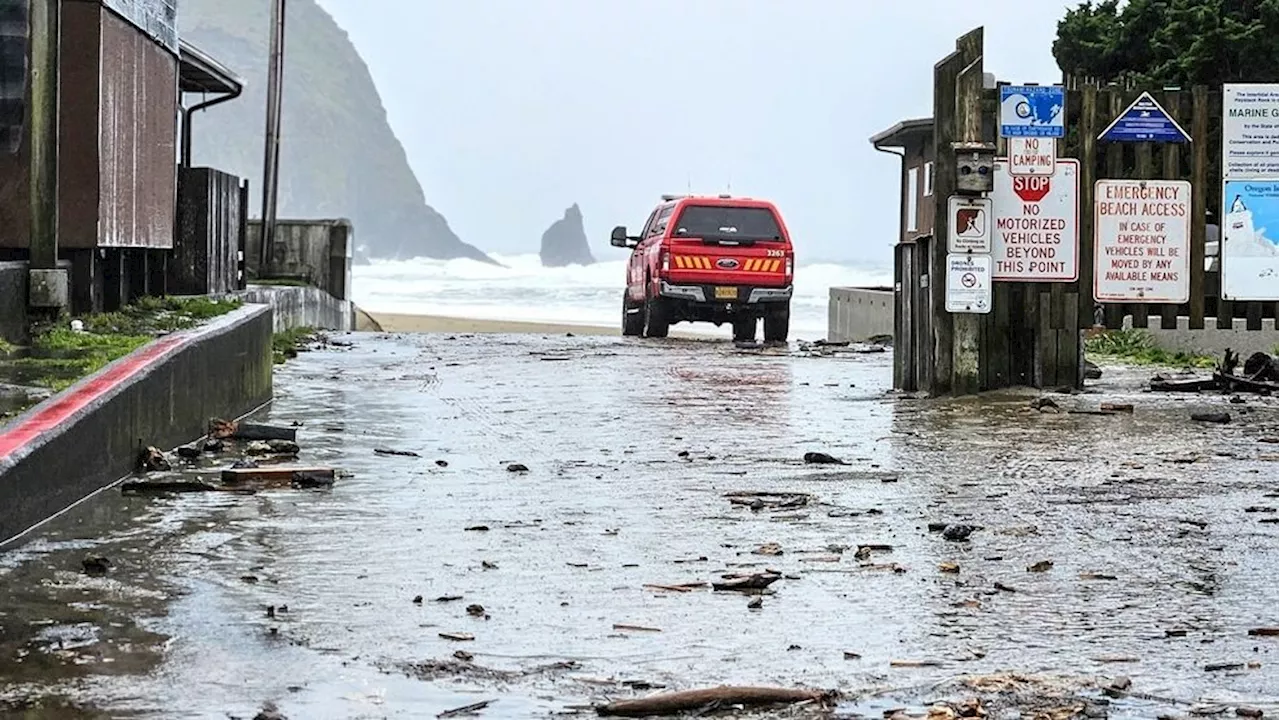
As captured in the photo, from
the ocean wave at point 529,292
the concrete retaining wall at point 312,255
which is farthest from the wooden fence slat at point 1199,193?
the ocean wave at point 529,292

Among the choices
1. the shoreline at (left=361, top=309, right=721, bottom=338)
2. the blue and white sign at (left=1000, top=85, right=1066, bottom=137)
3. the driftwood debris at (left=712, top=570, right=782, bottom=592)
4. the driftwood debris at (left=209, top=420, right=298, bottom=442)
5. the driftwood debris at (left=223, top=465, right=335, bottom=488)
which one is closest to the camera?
the driftwood debris at (left=712, top=570, right=782, bottom=592)

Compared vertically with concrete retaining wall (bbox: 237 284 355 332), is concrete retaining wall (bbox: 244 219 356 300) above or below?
above

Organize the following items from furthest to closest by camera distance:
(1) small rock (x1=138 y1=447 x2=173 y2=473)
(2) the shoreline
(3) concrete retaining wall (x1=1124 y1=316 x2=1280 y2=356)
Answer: (2) the shoreline → (3) concrete retaining wall (x1=1124 y1=316 x2=1280 y2=356) → (1) small rock (x1=138 y1=447 x2=173 y2=473)

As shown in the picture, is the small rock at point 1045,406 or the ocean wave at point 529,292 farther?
the ocean wave at point 529,292

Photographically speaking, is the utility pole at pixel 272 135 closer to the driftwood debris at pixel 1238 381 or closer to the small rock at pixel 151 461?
the driftwood debris at pixel 1238 381

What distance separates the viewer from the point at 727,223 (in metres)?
26.1

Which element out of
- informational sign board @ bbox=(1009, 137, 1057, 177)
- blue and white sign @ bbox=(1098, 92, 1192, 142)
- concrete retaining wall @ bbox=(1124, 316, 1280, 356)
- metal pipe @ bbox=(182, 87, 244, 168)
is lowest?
concrete retaining wall @ bbox=(1124, 316, 1280, 356)

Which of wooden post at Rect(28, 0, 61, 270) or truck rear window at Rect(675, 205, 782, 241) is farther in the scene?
truck rear window at Rect(675, 205, 782, 241)

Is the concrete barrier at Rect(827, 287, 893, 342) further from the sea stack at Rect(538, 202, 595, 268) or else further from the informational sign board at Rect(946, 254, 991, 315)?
the sea stack at Rect(538, 202, 595, 268)

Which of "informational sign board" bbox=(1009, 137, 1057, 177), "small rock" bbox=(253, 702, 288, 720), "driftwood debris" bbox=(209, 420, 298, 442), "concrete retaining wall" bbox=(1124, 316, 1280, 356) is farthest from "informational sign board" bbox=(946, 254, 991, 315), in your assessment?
"small rock" bbox=(253, 702, 288, 720)

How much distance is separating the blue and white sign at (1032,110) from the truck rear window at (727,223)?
40.5ft

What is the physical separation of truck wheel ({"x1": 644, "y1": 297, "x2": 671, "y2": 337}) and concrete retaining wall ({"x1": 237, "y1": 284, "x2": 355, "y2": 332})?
4.66 meters

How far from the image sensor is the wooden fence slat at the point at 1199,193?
1355 centimetres

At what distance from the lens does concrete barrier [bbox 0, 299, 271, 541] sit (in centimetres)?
682
